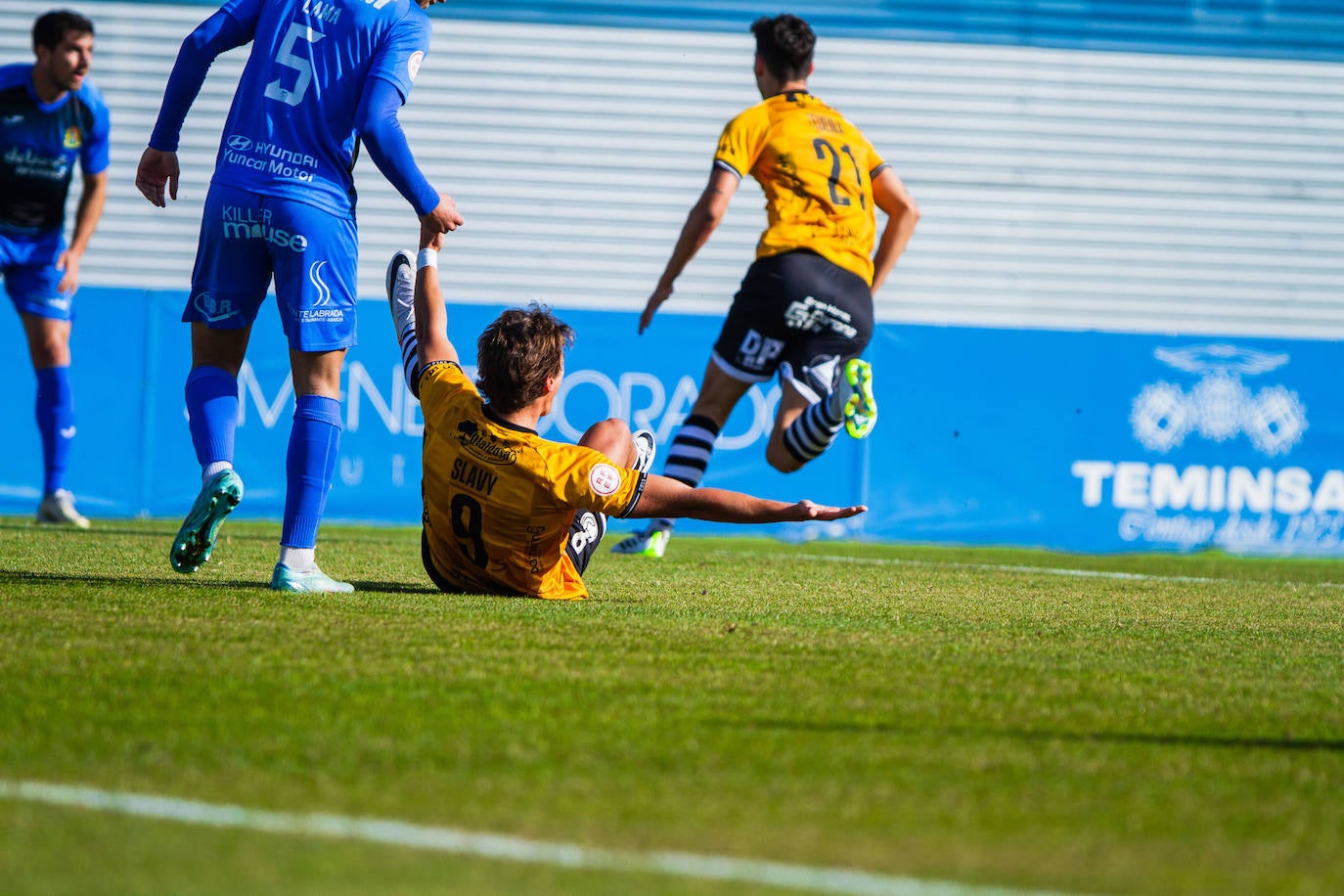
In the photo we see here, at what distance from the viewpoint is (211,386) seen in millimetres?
4672

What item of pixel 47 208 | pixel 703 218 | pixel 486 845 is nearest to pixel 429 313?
pixel 703 218

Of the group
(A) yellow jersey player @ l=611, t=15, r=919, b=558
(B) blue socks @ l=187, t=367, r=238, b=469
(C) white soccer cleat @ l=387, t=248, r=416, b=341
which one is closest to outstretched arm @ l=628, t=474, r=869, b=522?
(C) white soccer cleat @ l=387, t=248, r=416, b=341

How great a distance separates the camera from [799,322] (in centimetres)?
655

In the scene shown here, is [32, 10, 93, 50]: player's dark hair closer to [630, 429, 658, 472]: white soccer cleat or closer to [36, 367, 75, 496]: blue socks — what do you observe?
[36, 367, 75, 496]: blue socks

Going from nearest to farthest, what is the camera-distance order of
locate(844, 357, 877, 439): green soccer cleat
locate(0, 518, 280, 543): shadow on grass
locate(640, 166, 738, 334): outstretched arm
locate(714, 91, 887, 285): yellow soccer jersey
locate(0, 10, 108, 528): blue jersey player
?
locate(844, 357, 877, 439): green soccer cleat, locate(640, 166, 738, 334): outstretched arm, locate(714, 91, 887, 285): yellow soccer jersey, locate(0, 518, 280, 543): shadow on grass, locate(0, 10, 108, 528): blue jersey player

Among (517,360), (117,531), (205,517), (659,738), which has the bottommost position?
(117,531)

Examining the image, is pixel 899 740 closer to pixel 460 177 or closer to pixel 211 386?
pixel 211 386

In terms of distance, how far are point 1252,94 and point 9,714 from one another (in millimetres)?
14431

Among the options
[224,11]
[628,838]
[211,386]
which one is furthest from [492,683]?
[224,11]

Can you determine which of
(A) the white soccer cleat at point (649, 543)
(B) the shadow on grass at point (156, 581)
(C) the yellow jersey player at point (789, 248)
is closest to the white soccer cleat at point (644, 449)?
(B) the shadow on grass at point (156, 581)

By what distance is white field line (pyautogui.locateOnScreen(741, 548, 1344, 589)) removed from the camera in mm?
6993

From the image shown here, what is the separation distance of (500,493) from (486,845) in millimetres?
2325

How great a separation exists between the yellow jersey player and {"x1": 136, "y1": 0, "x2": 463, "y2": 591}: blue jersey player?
81.6 inches

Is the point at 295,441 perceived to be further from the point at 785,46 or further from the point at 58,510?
the point at 58,510
